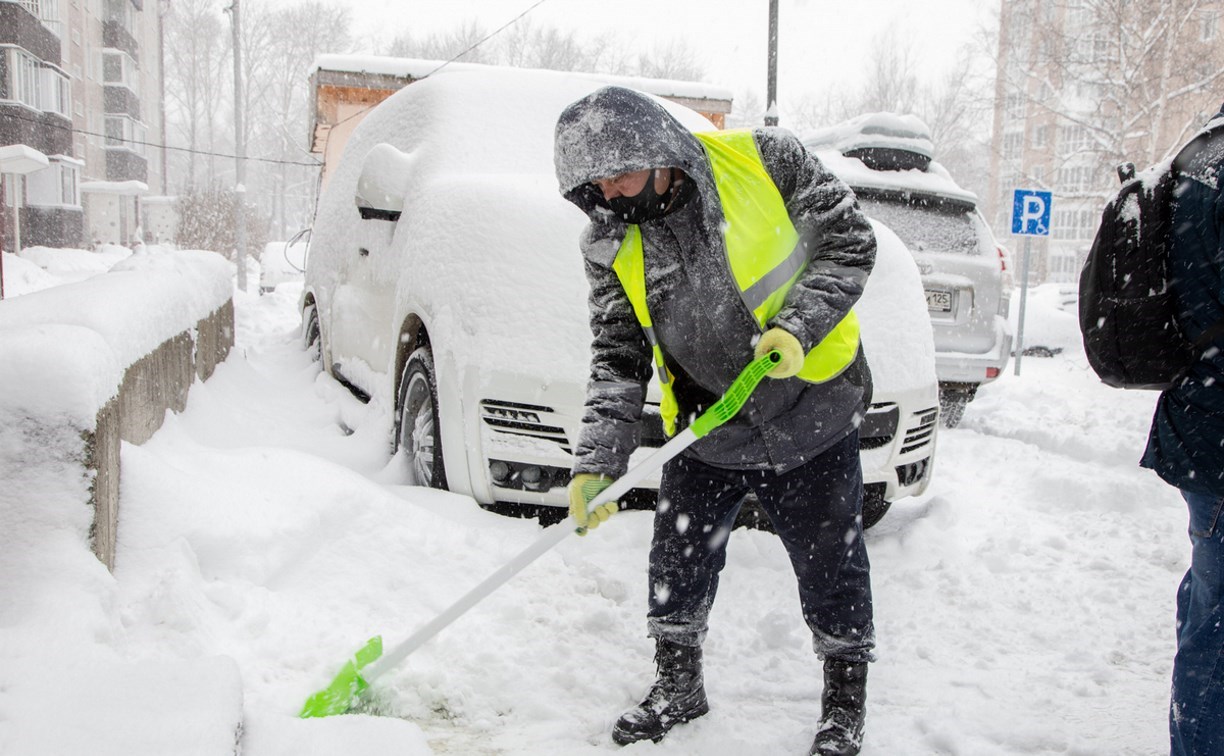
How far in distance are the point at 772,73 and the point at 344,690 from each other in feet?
47.7

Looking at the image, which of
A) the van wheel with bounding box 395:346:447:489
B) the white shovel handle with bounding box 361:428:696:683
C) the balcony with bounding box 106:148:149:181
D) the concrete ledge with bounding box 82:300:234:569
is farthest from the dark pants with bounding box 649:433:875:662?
the balcony with bounding box 106:148:149:181

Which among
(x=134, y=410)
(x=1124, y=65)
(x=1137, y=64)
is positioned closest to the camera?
(x=134, y=410)

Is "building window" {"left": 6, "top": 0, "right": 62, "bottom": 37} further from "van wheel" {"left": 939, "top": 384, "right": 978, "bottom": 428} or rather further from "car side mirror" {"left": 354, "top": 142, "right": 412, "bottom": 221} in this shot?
"van wheel" {"left": 939, "top": 384, "right": 978, "bottom": 428}

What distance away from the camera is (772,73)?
1511 centimetres

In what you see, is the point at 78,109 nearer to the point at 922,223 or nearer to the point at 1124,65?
the point at 1124,65

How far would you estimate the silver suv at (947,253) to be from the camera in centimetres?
634

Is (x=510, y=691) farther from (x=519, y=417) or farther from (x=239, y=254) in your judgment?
(x=239, y=254)

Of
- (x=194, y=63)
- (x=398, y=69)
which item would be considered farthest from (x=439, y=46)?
(x=398, y=69)

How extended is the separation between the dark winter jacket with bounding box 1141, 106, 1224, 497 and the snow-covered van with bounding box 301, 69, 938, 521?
1.63m

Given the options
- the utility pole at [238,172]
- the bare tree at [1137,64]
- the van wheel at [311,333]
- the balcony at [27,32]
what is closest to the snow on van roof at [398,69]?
the van wheel at [311,333]

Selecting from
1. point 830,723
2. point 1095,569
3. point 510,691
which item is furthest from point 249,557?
point 1095,569

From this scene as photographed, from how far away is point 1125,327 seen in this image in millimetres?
1714

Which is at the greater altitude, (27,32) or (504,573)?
(27,32)

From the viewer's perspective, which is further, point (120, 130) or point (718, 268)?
point (120, 130)
